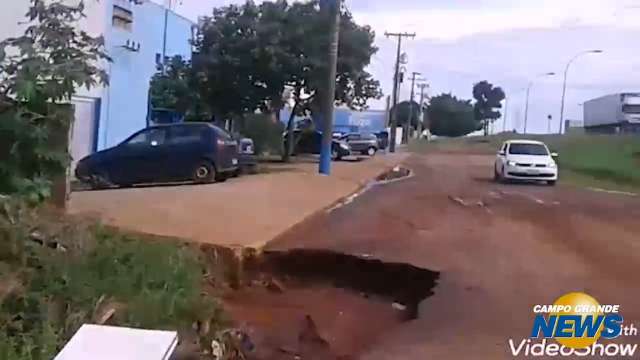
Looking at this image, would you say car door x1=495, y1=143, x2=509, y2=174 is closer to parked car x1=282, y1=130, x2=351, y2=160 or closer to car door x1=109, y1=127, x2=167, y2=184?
car door x1=109, y1=127, x2=167, y2=184

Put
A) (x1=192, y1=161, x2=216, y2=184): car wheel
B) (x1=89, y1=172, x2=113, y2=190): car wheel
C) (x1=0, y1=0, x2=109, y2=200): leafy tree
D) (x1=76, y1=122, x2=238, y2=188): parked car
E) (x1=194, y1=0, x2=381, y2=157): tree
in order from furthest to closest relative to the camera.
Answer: (x1=194, y1=0, x2=381, y2=157): tree < (x1=192, y1=161, x2=216, y2=184): car wheel < (x1=76, y1=122, x2=238, y2=188): parked car < (x1=89, y1=172, x2=113, y2=190): car wheel < (x1=0, y1=0, x2=109, y2=200): leafy tree

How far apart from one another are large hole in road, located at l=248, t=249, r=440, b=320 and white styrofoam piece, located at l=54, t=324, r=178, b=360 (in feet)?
20.0

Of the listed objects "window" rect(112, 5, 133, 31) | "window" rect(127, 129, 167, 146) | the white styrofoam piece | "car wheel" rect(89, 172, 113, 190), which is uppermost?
"window" rect(112, 5, 133, 31)

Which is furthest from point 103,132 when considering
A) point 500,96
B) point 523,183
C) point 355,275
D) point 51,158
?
point 500,96

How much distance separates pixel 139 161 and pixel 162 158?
57cm

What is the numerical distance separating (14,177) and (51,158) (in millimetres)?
420

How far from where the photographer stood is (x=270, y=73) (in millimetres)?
35375

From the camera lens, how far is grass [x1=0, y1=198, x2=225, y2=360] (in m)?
5.73

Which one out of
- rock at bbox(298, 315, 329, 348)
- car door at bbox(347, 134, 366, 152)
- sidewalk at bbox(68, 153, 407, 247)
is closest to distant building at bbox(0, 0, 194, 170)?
sidewalk at bbox(68, 153, 407, 247)

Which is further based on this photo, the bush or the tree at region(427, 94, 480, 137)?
the tree at region(427, 94, 480, 137)

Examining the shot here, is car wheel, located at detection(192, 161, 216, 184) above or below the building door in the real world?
below

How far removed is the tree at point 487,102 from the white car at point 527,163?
95.6m

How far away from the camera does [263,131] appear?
4381cm

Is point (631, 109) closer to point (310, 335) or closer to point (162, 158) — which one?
point (162, 158)
